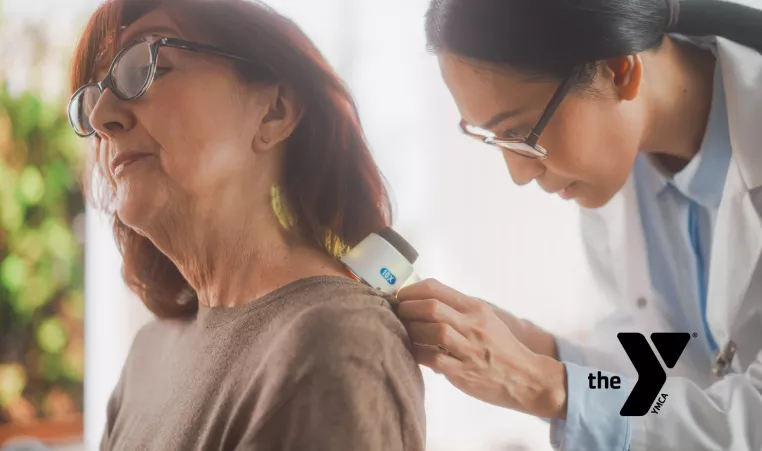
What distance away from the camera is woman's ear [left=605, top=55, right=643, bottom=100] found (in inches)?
30.6

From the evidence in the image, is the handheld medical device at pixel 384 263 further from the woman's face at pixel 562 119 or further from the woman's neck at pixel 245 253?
the woman's face at pixel 562 119

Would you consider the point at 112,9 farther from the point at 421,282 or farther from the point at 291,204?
the point at 421,282

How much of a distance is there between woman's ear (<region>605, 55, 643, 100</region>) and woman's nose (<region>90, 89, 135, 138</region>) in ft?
1.77

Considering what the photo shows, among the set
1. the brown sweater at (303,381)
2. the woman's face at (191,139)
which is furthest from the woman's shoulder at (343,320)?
the woman's face at (191,139)

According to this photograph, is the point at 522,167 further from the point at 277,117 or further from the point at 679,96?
the point at 277,117

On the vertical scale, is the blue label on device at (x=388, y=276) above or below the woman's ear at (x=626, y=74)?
below

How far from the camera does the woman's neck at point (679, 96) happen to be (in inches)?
32.1

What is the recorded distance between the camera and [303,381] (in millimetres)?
729

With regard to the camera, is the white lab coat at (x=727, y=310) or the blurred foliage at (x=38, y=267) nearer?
the white lab coat at (x=727, y=310)

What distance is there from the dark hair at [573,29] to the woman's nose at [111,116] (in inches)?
14.9

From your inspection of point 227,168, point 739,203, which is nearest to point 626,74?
point 739,203

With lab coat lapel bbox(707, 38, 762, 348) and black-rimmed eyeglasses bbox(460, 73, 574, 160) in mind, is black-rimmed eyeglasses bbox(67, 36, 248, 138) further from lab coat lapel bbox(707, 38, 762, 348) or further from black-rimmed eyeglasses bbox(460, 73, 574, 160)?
lab coat lapel bbox(707, 38, 762, 348)

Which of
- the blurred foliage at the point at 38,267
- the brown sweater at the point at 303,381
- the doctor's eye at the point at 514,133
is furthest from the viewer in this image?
the blurred foliage at the point at 38,267

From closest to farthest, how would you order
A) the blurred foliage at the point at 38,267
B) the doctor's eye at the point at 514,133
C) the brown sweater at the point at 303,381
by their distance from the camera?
1. the brown sweater at the point at 303,381
2. the doctor's eye at the point at 514,133
3. the blurred foliage at the point at 38,267
